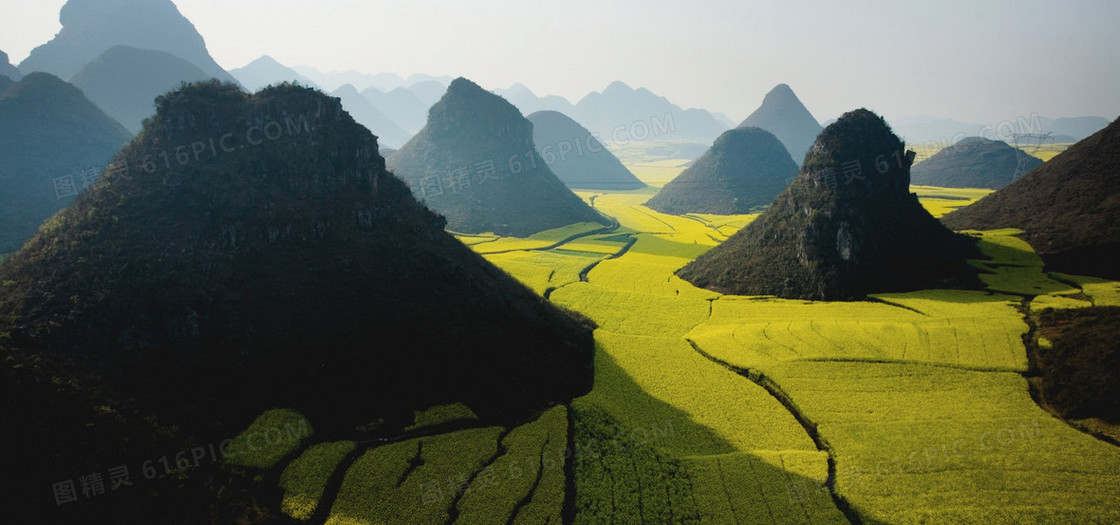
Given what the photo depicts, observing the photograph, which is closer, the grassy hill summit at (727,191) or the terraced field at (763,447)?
the terraced field at (763,447)

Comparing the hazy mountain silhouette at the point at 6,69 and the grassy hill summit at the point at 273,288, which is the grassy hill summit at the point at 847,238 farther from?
the hazy mountain silhouette at the point at 6,69

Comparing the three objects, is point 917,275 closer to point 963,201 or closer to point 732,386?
point 732,386

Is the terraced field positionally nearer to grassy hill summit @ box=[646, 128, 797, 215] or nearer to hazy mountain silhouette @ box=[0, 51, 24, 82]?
grassy hill summit @ box=[646, 128, 797, 215]

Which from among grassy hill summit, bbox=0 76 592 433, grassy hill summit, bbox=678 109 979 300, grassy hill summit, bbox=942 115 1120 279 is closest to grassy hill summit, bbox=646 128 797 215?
grassy hill summit, bbox=942 115 1120 279

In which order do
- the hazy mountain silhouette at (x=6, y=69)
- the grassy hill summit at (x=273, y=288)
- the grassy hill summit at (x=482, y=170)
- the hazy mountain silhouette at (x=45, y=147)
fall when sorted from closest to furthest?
the grassy hill summit at (x=273, y=288) < the hazy mountain silhouette at (x=45, y=147) < the grassy hill summit at (x=482, y=170) < the hazy mountain silhouette at (x=6, y=69)

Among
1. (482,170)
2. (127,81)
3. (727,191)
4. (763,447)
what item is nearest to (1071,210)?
(763,447)

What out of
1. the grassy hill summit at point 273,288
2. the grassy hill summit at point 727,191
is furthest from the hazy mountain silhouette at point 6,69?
the grassy hill summit at point 727,191
